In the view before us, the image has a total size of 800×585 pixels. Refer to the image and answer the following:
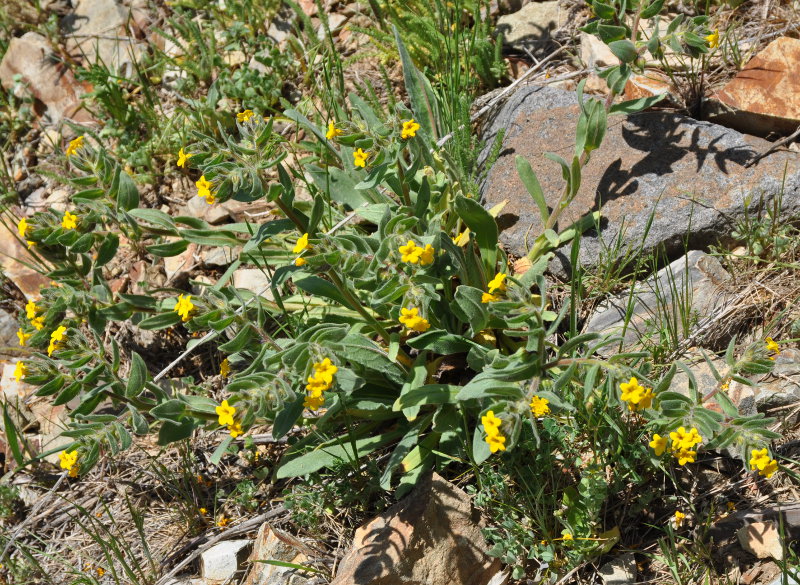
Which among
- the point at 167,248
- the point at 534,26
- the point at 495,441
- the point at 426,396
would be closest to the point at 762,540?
the point at 495,441

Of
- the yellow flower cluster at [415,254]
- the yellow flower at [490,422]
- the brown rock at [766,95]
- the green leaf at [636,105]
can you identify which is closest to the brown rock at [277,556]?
the yellow flower at [490,422]

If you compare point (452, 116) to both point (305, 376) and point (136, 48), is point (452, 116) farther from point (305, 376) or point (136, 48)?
point (136, 48)

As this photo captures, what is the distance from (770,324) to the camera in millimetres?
3541

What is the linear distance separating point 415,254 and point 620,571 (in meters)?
1.70

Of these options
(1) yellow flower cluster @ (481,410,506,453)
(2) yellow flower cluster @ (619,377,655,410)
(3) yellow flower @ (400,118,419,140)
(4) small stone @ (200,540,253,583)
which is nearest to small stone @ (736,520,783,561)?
(2) yellow flower cluster @ (619,377,655,410)

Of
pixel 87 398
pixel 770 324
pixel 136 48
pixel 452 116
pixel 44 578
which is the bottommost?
pixel 44 578

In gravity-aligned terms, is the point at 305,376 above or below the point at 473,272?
above

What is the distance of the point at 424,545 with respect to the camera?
3.35 meters

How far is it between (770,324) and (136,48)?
573cm

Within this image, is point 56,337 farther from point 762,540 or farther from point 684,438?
point 762,540

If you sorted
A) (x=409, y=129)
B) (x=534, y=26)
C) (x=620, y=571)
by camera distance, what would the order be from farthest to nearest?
(x=534, y=26) < (x=409, y=129) < (x=620, y=571)

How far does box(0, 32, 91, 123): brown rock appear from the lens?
6.53m

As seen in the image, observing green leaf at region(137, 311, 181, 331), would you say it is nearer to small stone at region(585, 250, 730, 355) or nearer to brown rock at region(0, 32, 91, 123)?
small stone at region(585, 250, 730, 355)

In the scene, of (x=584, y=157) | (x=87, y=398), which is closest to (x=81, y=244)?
(x=87, y=398)
